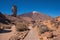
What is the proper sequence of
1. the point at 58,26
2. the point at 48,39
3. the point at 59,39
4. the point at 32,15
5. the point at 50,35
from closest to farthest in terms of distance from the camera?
the point at 59,39 → the point at 48,39 → the point at 50,35 → the point at 58,26 → the point at 32,15

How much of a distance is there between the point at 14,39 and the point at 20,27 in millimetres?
15607

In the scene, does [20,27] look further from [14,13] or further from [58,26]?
[14,13]

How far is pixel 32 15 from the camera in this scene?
148 metres

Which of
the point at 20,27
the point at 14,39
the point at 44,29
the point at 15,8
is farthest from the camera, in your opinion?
the point at 15,8

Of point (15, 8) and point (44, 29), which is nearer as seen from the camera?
point (44, 29)

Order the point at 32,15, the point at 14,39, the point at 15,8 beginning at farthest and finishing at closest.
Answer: the point at 32,15 → the point at 15,8 → the point at 14,39

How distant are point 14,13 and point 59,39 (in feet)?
308

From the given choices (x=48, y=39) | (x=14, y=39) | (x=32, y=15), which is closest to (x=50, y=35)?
(x=48, y=39)

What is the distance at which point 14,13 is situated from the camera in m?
103

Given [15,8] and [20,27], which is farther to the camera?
[15,8]

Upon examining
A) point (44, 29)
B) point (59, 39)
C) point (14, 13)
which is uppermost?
point (14, 13)

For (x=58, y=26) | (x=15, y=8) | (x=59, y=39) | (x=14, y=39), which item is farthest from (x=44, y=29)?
(x=15, y=8)

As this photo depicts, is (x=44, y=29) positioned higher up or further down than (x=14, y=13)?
further down

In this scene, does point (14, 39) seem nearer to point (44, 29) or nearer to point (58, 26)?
point (44, 29)
